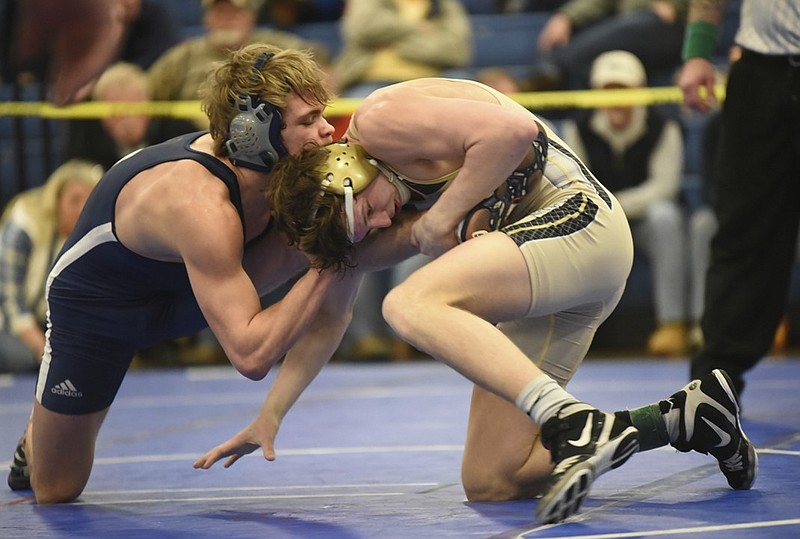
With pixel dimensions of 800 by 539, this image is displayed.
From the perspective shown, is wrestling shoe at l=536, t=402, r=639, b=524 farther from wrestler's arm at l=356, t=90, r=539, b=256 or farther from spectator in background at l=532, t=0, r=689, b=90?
spectator in background at l=532, t=0, r=689, b=90

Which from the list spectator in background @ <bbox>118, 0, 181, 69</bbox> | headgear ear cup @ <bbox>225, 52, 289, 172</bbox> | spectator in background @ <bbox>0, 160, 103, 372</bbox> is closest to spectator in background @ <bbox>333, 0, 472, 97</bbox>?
spectator in background @ <bbox>118, 0, 181, 69</bbox>

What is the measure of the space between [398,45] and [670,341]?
8.67 ft

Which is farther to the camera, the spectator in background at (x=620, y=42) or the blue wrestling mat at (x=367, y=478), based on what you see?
the spectator in background at (x=620, y=42)

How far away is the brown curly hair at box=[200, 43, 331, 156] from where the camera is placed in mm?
3430

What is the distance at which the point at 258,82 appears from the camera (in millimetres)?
3451

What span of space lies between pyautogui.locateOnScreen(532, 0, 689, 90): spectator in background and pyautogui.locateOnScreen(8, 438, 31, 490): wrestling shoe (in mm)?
4946

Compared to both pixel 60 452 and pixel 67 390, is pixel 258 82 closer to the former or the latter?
pixel 67 390

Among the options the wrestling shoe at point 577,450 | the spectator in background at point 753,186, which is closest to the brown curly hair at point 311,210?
the wrestling shoe at point 577,450

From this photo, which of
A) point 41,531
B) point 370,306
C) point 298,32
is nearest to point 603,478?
point 41,531

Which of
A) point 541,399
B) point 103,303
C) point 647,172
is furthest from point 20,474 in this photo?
point 647,172

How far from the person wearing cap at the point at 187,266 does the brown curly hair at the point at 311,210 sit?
10 centimetres

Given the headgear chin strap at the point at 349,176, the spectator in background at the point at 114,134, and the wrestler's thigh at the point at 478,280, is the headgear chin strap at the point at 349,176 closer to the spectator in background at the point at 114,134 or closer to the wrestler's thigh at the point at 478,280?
the wrestler's thigh at the point at 478,280

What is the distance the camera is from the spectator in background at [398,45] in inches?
327

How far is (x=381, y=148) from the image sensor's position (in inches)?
127
